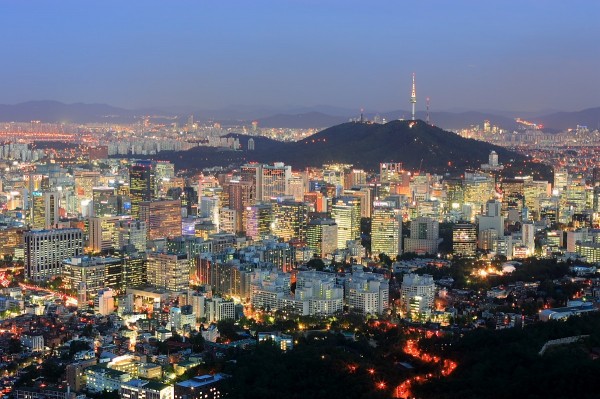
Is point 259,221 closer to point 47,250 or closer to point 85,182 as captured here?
point 47,250

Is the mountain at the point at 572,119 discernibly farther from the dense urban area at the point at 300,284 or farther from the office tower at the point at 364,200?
the office tower at the point at 364,200

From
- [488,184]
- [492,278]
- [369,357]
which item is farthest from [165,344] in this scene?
[488,184]

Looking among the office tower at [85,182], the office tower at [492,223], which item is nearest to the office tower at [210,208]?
the office tower at [85,182]

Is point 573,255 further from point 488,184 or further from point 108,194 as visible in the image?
point 108,194

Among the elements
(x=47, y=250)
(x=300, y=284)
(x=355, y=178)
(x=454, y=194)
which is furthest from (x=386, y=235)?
(x=355, y=178)

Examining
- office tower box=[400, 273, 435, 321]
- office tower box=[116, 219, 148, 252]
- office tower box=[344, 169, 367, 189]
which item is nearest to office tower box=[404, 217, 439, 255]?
office tower box=[400, 273, 435, 321]

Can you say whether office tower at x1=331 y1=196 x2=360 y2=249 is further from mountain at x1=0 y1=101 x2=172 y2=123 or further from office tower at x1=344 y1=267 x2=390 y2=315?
mountain at x1=0 y1=101 x2=172 y2=123
